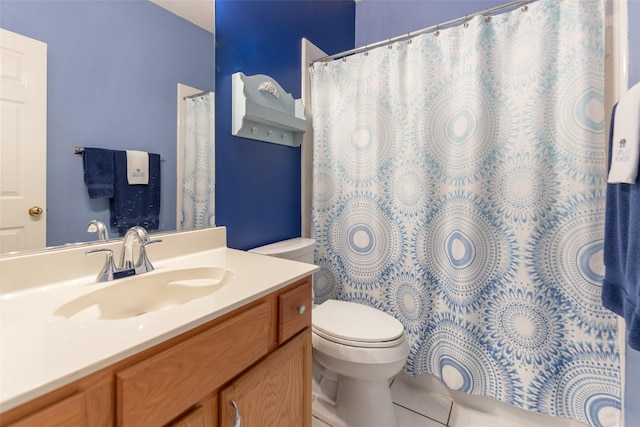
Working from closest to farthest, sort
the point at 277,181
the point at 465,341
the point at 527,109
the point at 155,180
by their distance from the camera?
the point at 155,180 < the point at 527,109 < the point at 465,341 < the point at 277,181

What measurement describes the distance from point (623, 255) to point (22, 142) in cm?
183

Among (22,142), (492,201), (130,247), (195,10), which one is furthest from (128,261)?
(492,201)

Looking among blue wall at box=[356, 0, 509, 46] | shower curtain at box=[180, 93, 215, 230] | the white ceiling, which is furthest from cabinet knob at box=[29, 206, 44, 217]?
blue wall at box=[356, 0, 509, 46]

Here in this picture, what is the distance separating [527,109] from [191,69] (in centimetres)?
141

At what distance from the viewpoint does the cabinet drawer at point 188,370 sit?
1.61 feet

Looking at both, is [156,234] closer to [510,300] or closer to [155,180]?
[155,180]

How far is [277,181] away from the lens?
5.03ft

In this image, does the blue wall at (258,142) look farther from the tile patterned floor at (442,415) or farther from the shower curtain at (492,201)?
the tile patterned floor at (442,415)

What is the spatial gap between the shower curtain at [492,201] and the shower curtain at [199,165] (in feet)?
2.48

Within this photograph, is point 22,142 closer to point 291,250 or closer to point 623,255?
point 291,250

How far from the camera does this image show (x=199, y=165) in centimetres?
115

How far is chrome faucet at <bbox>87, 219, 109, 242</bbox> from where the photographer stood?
87 centimetres

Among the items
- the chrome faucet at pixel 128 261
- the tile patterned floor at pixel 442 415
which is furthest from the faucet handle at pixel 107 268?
the tile patterned floor at pixel 442 415

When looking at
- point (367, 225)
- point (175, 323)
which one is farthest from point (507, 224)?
point (175, 323)
